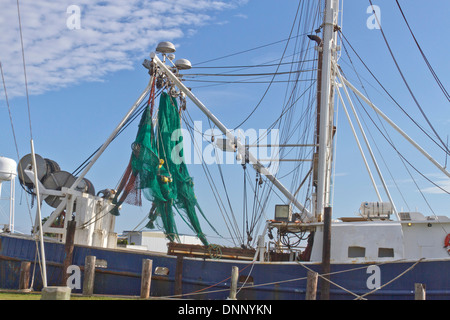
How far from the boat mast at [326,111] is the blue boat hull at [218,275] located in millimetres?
2392

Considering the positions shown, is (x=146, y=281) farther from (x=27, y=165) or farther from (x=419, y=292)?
(x=419, y=292)

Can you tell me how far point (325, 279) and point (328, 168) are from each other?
476 centimetres

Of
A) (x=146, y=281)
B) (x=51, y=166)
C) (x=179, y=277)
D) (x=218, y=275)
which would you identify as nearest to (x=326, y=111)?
(x=218, y=275)

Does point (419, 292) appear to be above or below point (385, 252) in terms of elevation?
below

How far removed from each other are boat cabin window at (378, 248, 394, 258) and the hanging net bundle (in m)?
6.35

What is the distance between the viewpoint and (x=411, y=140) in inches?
796

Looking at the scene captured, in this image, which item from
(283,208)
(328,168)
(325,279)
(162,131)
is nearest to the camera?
(325,279)

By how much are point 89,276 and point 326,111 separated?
1011cm

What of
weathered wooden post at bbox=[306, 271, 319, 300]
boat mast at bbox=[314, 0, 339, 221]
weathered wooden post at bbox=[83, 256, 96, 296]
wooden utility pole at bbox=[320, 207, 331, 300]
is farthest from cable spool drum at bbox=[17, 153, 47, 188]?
weathered wooden post at bbox=[306, 271, 319, 300]

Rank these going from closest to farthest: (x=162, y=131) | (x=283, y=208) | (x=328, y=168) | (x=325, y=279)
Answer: (x=325, y=279)
(x=283, y=208)
(x=328, y=168)
(x=162, y=131)

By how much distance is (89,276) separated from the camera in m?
18.9
